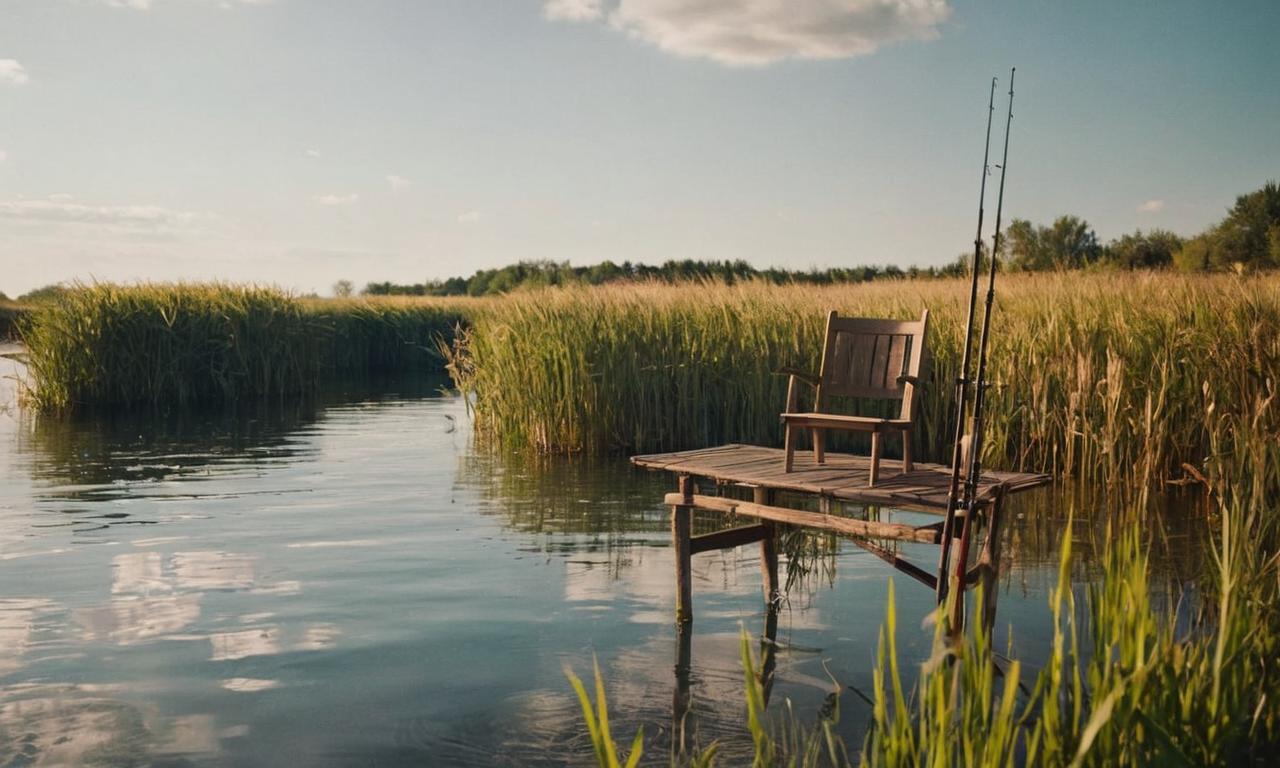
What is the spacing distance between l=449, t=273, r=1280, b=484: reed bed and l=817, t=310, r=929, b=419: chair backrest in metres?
4.86

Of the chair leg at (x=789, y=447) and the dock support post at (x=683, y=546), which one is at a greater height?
the chair leg at (x=789, y=447)

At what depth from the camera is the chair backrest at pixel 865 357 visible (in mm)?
7207

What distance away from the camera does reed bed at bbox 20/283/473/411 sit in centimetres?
2156

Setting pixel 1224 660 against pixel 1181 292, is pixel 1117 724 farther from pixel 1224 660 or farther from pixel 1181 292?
pixel 1181 292

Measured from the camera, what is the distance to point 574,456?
48.6 feet

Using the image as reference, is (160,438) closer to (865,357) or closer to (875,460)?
(865,357)

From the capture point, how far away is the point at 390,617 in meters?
7.41

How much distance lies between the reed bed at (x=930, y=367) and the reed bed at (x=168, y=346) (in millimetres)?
7770

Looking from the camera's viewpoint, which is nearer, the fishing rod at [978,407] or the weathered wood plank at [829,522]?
the fishing rod at [978,407]

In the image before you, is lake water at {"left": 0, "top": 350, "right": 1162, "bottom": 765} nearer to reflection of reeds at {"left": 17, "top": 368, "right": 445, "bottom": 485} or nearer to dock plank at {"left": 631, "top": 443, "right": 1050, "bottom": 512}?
dock plank at {"left": 631, "top": 443, "right": 1050, "bottom": 512}

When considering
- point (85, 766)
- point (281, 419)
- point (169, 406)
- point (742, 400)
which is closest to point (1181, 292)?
point (742, 400)

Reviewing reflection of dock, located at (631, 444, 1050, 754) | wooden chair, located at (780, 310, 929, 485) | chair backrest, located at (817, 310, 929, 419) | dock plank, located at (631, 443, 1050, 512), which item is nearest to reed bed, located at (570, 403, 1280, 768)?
reflection of dock, located at (631, 444, 1050, 754)

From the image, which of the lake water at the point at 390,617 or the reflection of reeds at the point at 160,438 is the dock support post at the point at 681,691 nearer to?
the lake water at the point at 390,617

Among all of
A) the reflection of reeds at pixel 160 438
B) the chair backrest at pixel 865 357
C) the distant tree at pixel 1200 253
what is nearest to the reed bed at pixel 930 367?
the reflection of reeds at pixel 160 438
